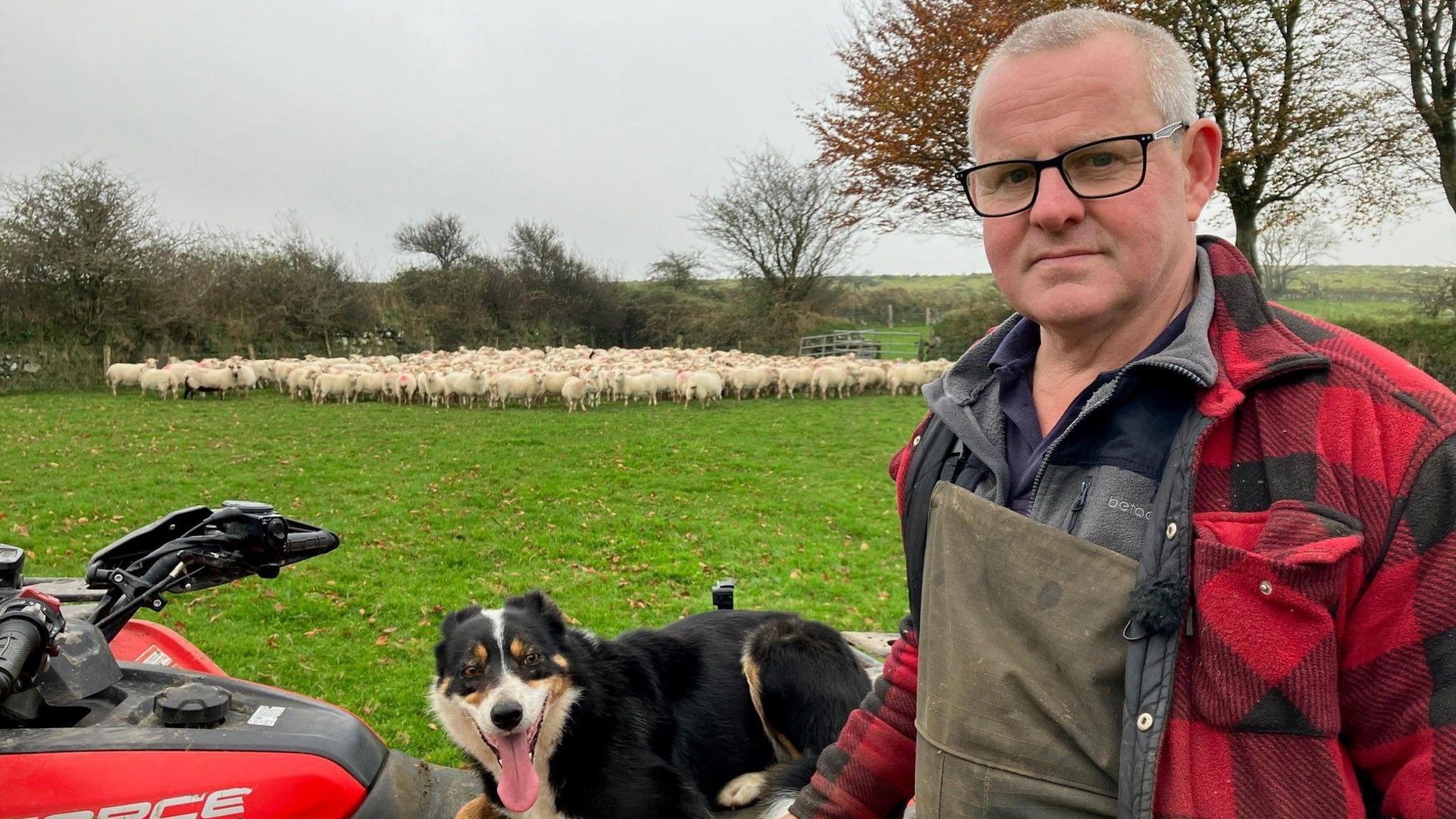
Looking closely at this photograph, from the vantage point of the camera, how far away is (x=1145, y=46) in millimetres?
1386

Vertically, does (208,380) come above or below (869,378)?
above

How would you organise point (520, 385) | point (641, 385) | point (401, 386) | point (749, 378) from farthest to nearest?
point (749, 378), point (401, 386), point (641, 385), point (520, 385)

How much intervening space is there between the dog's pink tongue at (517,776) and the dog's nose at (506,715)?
6 cm

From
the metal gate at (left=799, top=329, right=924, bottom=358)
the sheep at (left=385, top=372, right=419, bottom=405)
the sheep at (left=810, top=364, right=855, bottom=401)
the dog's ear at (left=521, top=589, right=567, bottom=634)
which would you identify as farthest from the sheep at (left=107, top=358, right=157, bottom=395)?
the dog's ear at (left=521, top=589, right=567, bottom=634)

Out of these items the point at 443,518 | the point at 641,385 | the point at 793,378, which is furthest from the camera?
the point at 793,378

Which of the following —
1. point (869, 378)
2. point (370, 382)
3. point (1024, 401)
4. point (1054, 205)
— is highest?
point (1054, 205)

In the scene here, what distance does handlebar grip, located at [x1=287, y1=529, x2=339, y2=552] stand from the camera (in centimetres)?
226

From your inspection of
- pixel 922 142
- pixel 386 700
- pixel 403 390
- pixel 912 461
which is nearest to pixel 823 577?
pixel 386 700

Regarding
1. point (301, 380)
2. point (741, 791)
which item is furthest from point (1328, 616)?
point (301, 380)

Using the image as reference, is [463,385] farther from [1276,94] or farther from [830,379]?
[1276,94]

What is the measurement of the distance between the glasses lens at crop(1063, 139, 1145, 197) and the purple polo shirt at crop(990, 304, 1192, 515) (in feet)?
0.79

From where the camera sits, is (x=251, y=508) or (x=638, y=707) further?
(x=638, y=707)

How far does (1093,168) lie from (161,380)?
28.2m

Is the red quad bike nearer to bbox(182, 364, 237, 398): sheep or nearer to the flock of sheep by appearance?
the flock of sheep
